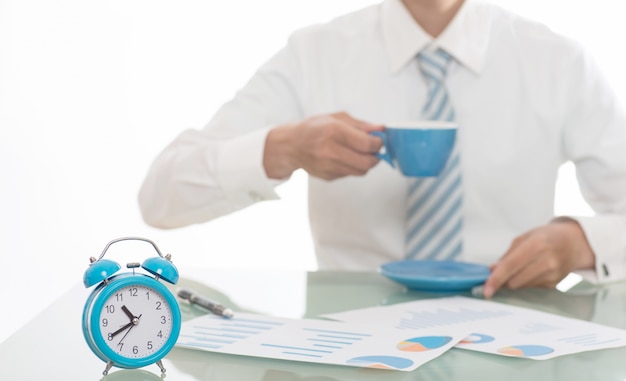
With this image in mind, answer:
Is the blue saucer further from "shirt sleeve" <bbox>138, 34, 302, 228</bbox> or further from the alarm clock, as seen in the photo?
the alarm clock

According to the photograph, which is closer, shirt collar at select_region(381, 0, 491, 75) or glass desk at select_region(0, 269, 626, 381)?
glass desk at select_region(0, 269, 626, 381)

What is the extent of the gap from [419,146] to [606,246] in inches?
17.4

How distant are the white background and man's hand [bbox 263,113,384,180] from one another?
73.0 inches

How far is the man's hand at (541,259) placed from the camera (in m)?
1.61

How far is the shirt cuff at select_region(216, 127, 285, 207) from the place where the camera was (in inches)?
73.0

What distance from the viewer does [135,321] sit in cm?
112

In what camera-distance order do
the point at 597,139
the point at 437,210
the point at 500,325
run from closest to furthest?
the point at 500,325
the point at 437,210
the point at 597,139

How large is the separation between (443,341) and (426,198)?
0.73 metres

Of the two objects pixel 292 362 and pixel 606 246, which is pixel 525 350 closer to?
pixel 292 362

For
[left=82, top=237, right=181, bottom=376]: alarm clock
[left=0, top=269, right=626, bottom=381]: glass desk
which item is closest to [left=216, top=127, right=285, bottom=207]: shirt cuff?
[left=0, top=269, right=626, bottom=381]: glass desk

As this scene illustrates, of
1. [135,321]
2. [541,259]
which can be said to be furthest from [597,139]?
[135,321]

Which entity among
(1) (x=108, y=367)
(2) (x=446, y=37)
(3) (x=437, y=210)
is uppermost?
(2) (x=446, y=37)

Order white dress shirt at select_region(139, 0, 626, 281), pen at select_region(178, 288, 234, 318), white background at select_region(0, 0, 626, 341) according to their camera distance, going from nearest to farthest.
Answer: pen at select_region(178, 288, 234, 318)
white dress shirt at select_region(139, 0, 626, 281)
white background at select_region(0, 0, 626, 341)

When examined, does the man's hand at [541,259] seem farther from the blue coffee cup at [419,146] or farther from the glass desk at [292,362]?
the blue coffee cup at [419,146]
